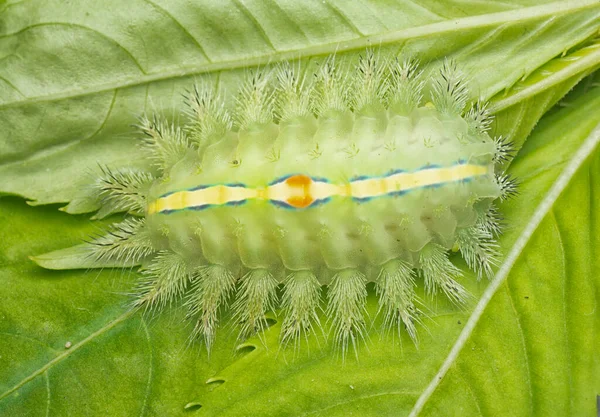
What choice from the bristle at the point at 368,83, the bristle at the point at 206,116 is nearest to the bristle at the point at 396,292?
the bristle at the point at 368,83

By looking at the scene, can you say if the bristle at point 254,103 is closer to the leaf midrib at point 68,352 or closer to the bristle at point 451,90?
the bristle at point 451,90

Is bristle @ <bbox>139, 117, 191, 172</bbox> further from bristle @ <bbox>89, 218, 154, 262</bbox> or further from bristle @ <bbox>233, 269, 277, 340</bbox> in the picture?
bristle @ <bbox>233, 269, 277, 340</bbox>

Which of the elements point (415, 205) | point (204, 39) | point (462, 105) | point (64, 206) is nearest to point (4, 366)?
point (64, 206)

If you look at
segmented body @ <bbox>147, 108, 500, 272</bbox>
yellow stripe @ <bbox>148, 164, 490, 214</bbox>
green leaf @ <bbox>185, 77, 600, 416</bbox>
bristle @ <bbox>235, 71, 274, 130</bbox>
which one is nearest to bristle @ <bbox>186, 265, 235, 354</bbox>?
segmented body @ <bbox>147, 108, 500, 272</bbox>

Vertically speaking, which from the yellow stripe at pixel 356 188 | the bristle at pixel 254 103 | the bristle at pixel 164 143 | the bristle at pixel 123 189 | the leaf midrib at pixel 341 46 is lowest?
the yellow stripe at pixel 356 188

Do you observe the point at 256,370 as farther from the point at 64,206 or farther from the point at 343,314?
the point at 64,206

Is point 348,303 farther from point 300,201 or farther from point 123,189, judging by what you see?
point 123,189

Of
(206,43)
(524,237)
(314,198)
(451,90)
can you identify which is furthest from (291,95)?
(524,237)
